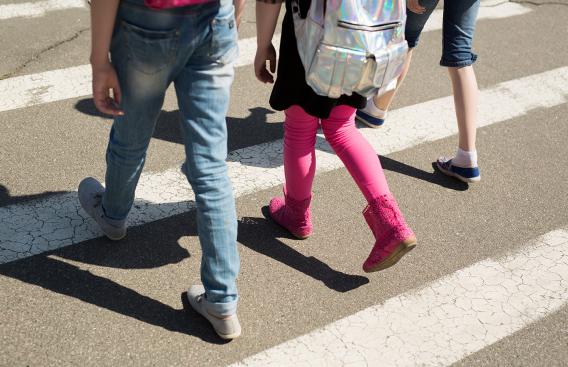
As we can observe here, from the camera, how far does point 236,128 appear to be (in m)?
4.37

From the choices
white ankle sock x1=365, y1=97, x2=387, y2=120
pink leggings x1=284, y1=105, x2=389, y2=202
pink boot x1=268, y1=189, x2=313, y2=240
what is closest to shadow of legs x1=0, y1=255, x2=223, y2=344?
pink boot x1=268, y1=189, x2=313, y2=240

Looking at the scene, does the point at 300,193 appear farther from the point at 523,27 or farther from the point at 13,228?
the point at 523,27

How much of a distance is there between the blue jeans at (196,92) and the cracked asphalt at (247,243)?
0.35m

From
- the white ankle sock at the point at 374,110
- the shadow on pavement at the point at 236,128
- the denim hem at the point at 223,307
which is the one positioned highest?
the denim hem at the point at 223,307

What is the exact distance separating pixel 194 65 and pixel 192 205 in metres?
1.19

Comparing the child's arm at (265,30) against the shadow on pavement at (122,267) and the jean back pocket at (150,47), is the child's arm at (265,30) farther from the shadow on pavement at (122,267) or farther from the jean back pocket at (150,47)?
the shadow on pavement at (122,267)

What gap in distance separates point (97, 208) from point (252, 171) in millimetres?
954

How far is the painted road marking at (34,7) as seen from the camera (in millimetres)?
5363

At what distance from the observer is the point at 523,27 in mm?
6191

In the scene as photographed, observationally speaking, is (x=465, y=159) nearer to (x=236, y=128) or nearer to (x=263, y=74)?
(x=236, y=128)

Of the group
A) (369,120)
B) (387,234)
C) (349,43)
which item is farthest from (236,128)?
(349,43)

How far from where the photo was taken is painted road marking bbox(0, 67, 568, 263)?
3.31 meters

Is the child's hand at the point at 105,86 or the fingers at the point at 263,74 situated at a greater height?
the child's hand at the point at 105,86

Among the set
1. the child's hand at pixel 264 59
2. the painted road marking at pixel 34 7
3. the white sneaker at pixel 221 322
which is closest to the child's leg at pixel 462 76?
the child's hand at pixel 264 59
